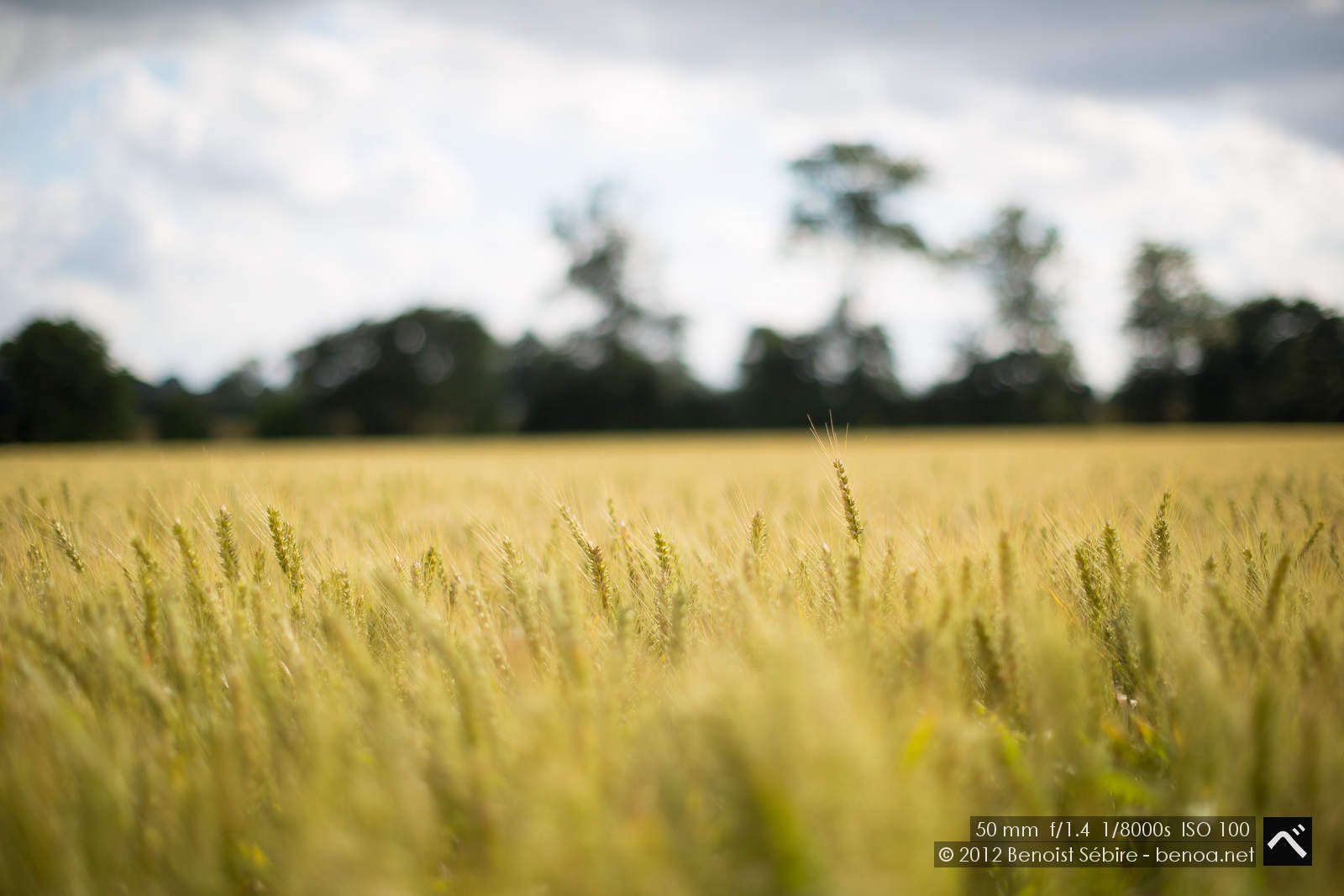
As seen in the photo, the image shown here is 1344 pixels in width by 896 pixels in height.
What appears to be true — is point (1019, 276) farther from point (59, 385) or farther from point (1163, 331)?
point (59, 385)

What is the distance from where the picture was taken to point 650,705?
104cm

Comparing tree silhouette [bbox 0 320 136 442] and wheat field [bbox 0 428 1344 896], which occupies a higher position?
tree silhouette [bbox 0 320 136 442]

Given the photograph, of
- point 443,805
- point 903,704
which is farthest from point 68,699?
point 903,704

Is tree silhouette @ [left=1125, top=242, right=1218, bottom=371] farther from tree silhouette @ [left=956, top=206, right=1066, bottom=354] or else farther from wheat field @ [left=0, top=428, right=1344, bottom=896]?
wheat field @ [left=0, top=428, right=1344, bottom=896]

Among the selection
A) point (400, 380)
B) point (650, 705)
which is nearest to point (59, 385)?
point (400, 380)

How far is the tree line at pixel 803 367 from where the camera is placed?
32469 millimetres

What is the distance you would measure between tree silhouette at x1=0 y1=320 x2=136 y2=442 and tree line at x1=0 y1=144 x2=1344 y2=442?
1.41 m

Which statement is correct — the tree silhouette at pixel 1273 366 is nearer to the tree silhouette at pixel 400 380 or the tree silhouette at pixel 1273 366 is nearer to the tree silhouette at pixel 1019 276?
the tree silhouette at pixel 1019 276

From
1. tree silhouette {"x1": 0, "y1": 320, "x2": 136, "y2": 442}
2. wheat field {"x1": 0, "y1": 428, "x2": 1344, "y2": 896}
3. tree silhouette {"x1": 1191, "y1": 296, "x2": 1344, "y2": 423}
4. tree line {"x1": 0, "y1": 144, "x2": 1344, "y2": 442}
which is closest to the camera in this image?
wheat field {"x1": 0, "y1": 428, "x2": 1344, "y2": 896}

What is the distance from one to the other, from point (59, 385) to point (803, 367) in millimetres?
30728

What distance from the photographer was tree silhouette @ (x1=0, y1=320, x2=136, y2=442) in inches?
872

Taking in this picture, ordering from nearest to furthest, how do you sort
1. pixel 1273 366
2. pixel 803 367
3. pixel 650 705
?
pixel 650 705 < pixel 1273 366 < pixel 803 367

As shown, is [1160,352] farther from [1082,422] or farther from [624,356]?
[624,356]

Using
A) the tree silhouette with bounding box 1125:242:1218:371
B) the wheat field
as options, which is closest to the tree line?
the tree silhouette with bounding box 1125:242:1218:371
